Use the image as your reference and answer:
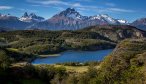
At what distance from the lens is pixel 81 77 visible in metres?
107

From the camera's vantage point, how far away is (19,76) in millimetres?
133875

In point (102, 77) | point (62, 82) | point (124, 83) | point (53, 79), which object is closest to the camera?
point (124, 83)

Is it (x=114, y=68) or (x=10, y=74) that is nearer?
(x=114, y=68)

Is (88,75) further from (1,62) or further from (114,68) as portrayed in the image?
(1,62)

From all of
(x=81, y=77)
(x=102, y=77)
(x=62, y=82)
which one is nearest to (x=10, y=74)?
(x=62, y=82)

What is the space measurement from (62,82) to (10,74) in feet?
85.4

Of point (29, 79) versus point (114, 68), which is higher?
point (114, 68)

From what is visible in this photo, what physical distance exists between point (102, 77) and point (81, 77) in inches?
1292

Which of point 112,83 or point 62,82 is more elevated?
point 112,83

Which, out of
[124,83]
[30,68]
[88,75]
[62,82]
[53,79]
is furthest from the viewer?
[30,68]

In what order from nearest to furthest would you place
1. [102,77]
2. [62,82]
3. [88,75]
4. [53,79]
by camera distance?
1. [102,77]
2. [88,75]
3. [62,82]
4. [53,79]

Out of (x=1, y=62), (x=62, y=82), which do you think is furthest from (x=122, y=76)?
(x=1, y=62)

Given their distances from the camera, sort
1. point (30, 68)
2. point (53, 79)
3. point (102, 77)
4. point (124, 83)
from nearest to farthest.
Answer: point (124, 83)
point (102, 77)
point (53, 79)
point (30, 68)

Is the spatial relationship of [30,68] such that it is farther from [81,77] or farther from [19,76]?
[81,77]
